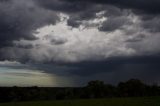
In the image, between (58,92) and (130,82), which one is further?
(130,82)

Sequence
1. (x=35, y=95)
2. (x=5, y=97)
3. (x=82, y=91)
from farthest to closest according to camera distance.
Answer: (x=82, y=91)
(x=35, y=95)
(x=5, y=97)

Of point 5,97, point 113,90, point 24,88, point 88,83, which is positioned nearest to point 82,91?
point 88,83

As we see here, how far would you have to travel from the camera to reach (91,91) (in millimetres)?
152375

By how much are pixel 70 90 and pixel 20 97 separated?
24084mm

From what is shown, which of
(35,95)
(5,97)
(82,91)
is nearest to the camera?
(5,97)

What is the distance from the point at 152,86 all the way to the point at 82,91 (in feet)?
105

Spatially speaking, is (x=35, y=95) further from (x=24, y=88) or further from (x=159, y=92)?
(x=159, y=92)

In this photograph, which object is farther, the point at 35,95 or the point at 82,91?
the point at 82,91

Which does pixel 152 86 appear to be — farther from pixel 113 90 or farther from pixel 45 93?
pixel 45 93

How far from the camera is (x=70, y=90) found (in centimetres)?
15362

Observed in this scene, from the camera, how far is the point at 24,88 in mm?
156750

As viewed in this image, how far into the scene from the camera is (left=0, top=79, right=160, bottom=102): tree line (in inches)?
5701

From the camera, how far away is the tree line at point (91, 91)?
145 meters

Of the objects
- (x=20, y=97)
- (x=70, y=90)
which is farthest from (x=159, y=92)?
(x=20, y=97)
